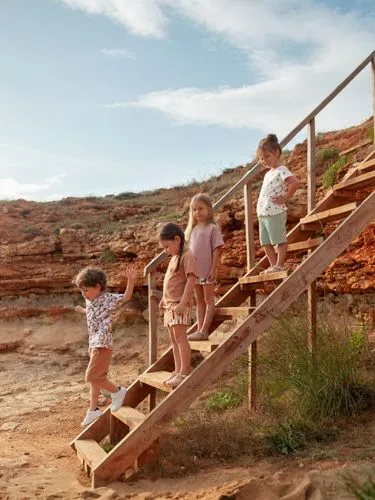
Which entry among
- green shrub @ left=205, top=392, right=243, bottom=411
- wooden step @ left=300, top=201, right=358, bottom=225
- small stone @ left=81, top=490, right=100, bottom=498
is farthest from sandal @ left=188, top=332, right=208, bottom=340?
green shrub @ left=205, top=392, right=243, bottom=411

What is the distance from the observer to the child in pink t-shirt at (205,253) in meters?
5.71

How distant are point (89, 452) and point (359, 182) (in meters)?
3.96

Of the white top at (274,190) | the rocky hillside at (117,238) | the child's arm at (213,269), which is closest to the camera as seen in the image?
the child's arm at (213,269)

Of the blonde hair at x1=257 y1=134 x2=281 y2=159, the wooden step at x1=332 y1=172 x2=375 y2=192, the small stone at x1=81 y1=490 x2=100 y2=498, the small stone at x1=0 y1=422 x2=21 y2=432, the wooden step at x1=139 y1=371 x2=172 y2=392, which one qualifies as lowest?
Answer: the small stone at x1=0 y1=422 x2=21 y2=432

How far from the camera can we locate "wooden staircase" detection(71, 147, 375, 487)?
5.04m

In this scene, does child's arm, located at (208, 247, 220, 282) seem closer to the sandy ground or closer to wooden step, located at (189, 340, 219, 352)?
wooden step, located at (189, 340, 219, 352)

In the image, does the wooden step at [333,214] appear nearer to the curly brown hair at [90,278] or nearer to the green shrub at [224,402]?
the curly brown hair at [90,278]

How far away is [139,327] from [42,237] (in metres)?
3.67

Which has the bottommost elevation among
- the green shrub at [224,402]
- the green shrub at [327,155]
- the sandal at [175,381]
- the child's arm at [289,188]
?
the green shrub at [224,402]

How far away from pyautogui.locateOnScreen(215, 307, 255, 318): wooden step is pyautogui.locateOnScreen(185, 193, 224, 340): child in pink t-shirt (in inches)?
3.9

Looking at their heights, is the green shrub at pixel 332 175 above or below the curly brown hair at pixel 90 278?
above

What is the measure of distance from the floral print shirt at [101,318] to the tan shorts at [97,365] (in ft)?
0.22

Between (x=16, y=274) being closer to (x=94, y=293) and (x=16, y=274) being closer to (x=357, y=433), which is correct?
(x=94, y=293)

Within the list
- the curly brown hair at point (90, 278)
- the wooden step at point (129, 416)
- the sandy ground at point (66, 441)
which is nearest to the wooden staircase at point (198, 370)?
the wooden step at point (129, 416)
